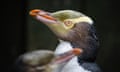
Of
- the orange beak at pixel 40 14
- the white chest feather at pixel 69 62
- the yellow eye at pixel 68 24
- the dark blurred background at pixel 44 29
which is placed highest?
the dark blurred background at pixel 44 29

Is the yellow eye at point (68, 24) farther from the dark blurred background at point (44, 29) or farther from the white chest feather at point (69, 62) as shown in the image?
the dark blurred background at point (44, 29)

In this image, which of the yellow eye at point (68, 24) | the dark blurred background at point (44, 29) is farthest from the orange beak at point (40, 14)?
the dark blurred background at point (44, 29)

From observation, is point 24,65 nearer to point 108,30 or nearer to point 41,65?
point 41,65

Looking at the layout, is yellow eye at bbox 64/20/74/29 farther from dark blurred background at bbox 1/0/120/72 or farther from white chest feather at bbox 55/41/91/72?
dark blurred background at bbox 1/0/120/72

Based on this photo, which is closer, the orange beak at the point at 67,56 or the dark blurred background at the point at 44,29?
the orange beak at the point at 67,56

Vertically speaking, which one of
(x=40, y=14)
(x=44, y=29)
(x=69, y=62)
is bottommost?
(x=69, y=62)

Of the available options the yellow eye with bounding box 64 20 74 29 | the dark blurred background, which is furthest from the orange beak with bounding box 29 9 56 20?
the dark blurred background

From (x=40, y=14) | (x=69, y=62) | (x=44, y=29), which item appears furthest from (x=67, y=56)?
(x=44, y=29)

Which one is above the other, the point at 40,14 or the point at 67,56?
the point at 40,14

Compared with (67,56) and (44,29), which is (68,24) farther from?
(44,29)

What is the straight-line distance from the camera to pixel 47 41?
356 centimetres

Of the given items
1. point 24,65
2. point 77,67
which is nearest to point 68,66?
point 77,67

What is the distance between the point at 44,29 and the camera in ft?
11.6

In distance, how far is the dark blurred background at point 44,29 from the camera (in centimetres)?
346
